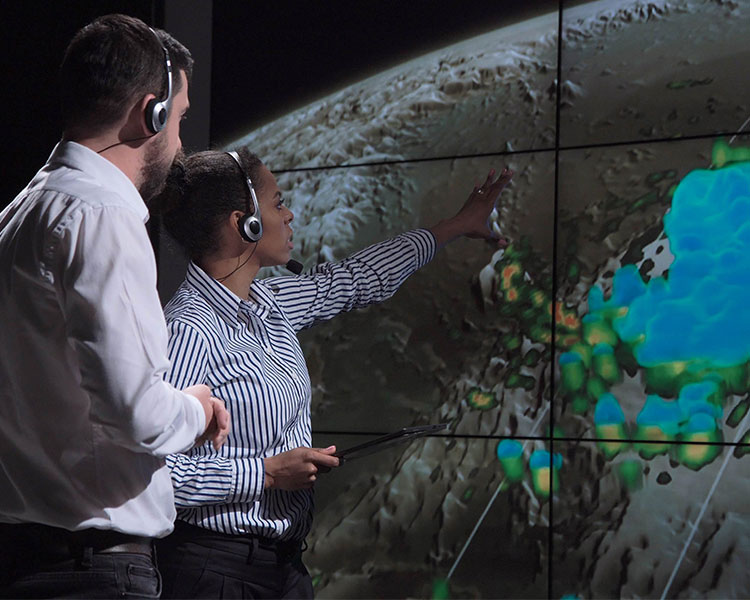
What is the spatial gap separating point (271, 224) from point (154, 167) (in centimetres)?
62

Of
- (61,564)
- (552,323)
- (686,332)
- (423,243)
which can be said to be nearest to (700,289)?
(686,332)

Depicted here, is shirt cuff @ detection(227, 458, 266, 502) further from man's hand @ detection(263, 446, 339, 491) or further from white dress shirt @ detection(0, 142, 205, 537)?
white dress shirt @ detection(0, 142, 205, 537)

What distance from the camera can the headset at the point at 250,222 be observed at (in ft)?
6.24

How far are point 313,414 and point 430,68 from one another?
3.95 ft

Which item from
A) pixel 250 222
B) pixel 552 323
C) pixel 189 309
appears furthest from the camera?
pixel 552 323

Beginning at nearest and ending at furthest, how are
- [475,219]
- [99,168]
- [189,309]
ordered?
[99,168], [189,309], [475,219]

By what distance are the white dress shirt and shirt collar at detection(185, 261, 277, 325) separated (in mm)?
635

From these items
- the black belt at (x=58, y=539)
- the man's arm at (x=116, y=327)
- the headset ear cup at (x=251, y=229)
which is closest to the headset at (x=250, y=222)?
Result: the headset ear cup at (x=251, y=229)

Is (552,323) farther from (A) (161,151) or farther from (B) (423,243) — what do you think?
(A) (161,151)

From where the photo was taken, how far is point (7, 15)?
11.3ft

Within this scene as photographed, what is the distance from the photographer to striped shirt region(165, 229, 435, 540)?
167 cm

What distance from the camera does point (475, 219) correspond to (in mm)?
2404

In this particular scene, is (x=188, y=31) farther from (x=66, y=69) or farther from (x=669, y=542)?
(x=669, y=542)

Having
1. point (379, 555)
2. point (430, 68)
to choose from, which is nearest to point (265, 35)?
point (430, 68)
